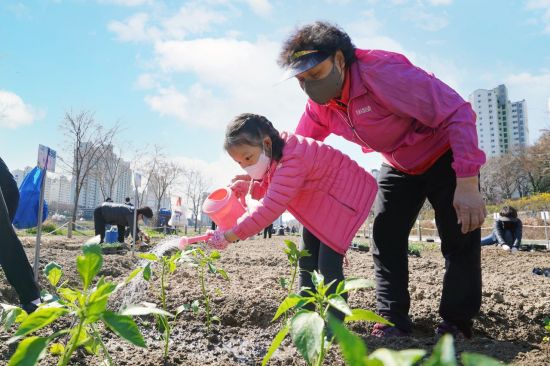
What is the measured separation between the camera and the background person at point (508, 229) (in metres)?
8.63

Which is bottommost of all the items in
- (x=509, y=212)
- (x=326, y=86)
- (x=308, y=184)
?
(x=308, y=184)

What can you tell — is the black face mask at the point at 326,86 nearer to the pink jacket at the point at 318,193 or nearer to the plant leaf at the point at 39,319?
the pink jacket at the point at 318,193

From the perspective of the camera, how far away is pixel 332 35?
6.33 feet

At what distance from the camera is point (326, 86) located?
6.40 ft

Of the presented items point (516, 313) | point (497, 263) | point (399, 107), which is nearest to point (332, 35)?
point (399, 107)

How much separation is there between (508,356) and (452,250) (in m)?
0.54

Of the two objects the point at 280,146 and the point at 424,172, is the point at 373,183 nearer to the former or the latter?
the point at 424,172

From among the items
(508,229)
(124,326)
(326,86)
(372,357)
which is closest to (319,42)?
(326,86)

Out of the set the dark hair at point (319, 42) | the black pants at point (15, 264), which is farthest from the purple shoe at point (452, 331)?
the black pants at point (15, 264)

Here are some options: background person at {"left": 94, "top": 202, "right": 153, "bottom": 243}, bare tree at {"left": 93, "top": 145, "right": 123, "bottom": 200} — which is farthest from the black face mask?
bare tree at {"left": 93, "top": 145, "right": 123, "bottom": 200}

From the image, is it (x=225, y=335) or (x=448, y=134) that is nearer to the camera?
(x=448, y=134)

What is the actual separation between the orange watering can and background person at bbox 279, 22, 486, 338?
0.63m

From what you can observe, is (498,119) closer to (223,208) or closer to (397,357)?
(223,208)

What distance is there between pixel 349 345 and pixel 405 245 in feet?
6.36
